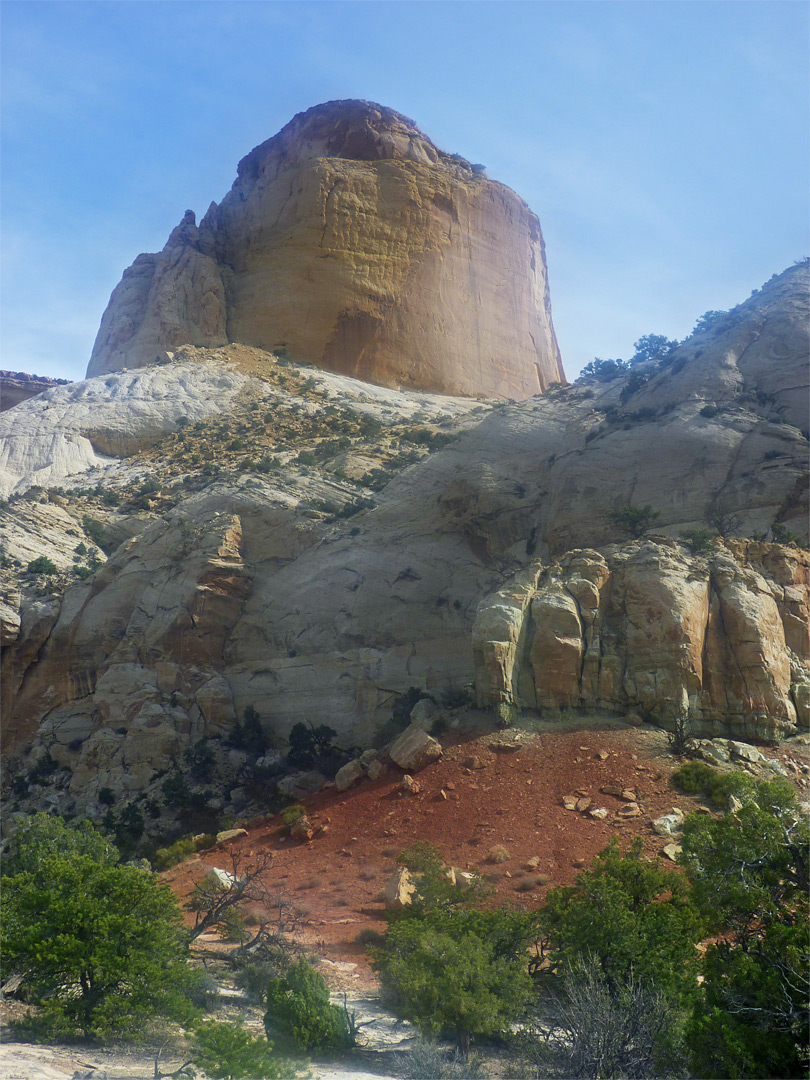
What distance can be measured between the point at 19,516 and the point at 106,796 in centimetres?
1446

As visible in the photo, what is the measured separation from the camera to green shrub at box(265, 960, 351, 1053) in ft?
37.7

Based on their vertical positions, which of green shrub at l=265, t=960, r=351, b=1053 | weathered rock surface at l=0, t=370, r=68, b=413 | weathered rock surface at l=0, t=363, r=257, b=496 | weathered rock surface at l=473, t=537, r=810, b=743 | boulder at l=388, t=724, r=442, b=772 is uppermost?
weathered rock surface at l=0, t=370, r=68, b=413

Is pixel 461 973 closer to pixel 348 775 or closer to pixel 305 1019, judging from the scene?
pixel 305 1019

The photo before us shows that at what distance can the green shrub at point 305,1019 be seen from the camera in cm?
1149

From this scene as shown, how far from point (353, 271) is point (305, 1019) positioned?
5033 centimetres

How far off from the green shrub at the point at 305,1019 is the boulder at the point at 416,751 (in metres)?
9.58

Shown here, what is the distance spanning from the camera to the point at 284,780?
79.2ft

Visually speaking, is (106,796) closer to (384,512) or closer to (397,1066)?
(384,512)

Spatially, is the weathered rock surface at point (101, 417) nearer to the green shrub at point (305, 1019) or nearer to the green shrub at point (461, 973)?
the green shrub at point (461, 973)

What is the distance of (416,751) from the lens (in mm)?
21906

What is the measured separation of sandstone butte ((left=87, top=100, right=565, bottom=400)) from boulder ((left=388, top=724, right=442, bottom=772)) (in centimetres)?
3588

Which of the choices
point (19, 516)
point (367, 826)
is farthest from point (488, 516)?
point (19, 516)

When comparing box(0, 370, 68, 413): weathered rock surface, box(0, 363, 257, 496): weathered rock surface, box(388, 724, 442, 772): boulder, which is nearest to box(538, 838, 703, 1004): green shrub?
box(388, 724, 442, 772): boulder

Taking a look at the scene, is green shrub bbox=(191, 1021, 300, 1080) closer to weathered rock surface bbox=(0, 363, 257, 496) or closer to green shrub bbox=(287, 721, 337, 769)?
green shrub bbox=(287, 721, 337, 769)
